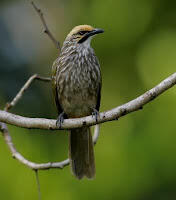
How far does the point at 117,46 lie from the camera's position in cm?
671

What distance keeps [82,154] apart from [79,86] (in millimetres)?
760

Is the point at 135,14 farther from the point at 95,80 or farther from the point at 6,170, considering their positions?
the point at 6,170

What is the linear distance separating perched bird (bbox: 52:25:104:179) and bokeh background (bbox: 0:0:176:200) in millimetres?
234

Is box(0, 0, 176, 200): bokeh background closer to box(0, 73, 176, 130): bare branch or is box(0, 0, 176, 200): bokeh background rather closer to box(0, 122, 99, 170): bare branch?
box(0, 122, 99, 170): bare branch

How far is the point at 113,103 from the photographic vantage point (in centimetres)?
665

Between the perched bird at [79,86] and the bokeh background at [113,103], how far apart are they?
0.77 ft

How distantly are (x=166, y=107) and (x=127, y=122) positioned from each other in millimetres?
463

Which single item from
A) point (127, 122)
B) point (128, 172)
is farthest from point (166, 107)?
point (128, 172)

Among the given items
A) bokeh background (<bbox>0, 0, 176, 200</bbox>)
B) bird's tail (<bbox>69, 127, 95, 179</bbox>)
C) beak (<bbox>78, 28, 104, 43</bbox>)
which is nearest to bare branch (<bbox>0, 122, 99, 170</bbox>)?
bird's tail (<bbox>69, 127, 95, 179</bbox>)

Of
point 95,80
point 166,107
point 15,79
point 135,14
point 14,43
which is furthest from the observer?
point 14,43

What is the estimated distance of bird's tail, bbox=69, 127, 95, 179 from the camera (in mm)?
5289

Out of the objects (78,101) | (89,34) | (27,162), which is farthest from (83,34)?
(27,162)

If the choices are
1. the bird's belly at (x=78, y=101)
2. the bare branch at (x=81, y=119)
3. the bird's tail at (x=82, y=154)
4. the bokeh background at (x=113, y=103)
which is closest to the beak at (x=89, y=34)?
the bird's belly at (x=78, y=101)

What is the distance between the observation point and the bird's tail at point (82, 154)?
5.29m
